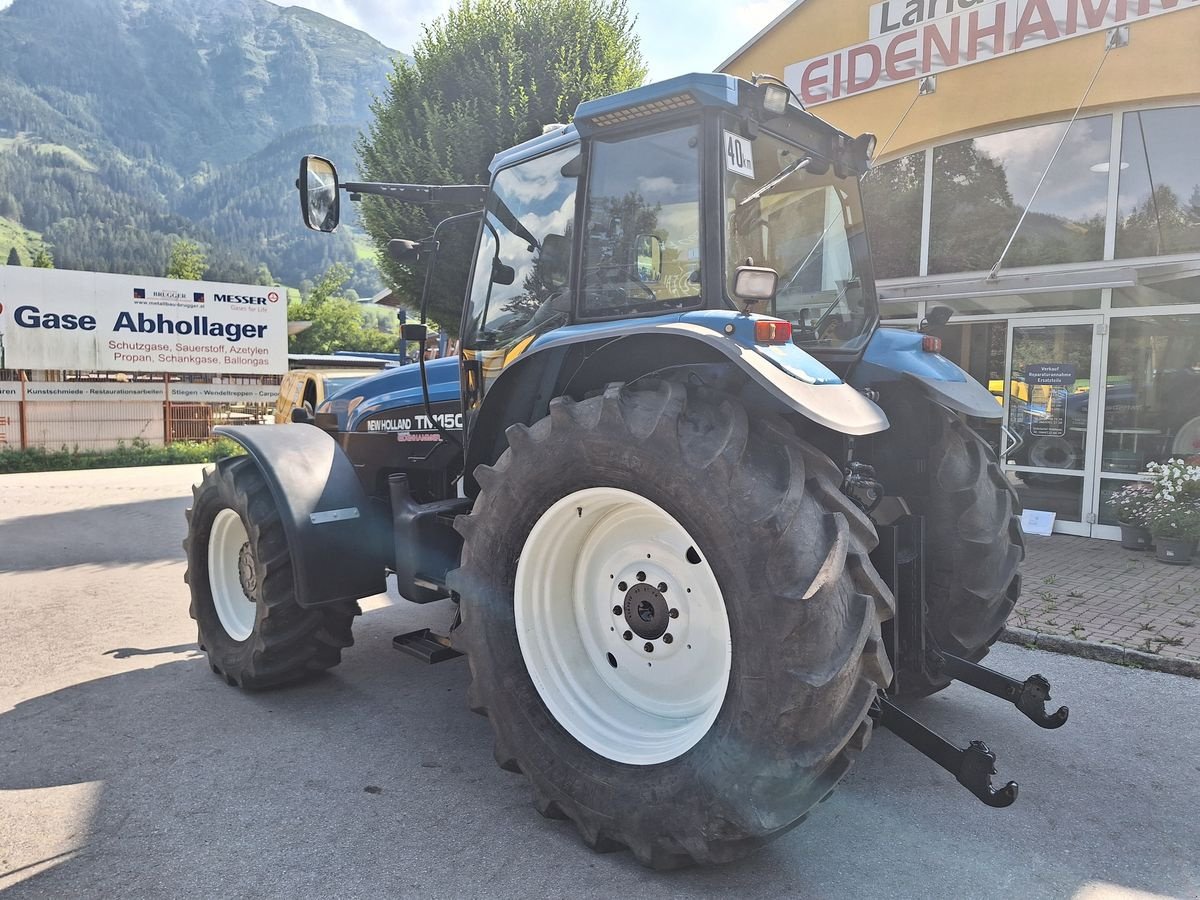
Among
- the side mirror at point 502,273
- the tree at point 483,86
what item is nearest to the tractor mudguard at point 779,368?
the side mirror at point 502,273

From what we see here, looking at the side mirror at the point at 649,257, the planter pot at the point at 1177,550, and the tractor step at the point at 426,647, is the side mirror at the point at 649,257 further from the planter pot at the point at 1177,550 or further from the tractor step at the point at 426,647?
the planter pot at the point at 1177,550

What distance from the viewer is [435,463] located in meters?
4.41

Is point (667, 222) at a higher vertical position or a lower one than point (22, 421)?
higher

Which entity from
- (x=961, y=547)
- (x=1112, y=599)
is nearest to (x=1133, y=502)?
(x=1112, y=599)

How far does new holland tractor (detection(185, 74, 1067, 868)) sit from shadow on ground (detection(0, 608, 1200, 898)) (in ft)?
0.82

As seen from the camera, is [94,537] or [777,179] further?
[94,537]

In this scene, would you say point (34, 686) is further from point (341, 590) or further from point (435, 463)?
point (435, 463)

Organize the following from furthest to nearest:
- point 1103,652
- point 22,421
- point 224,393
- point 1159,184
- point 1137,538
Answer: point 224,393
point 22,421
point 1159,184
point 1137,538
point 1103,652

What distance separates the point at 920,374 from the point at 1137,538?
578 centimetres

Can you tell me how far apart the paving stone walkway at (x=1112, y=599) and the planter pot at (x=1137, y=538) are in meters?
0.09

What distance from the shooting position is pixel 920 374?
3.41 metres

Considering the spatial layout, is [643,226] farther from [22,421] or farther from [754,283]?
[22,421]

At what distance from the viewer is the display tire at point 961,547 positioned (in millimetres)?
3467

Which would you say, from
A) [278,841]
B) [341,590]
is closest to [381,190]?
[341,590]
